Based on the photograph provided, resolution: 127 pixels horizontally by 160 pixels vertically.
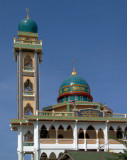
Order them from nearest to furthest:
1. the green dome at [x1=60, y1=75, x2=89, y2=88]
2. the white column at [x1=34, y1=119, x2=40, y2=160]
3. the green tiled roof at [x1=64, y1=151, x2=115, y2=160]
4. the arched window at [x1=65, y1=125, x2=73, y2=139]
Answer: the green tiled roof at [x1=64, y1=151, x2=115, y2=160] < the white column at [x1=34, y1=119, x2=40, y2=160] < the arched window at [x1=65, y1=125, x2=73, y2=139] < the green dome at [x1=60, y1=75, x2=89, y2=88]

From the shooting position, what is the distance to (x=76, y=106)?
50.6 m

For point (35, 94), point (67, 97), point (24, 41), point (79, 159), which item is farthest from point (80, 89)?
point (79, 159)

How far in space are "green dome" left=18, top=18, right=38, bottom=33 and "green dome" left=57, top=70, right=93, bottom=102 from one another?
934cm

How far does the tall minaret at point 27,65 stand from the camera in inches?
1996

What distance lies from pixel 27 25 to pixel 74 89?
40.0ft

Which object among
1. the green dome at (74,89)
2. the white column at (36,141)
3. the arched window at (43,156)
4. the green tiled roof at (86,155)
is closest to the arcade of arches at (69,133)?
the arched window at (43,156)

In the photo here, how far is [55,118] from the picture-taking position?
4481 cm

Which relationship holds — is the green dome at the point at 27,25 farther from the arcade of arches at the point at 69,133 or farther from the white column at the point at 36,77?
the arcade of arches at the point at 69,133

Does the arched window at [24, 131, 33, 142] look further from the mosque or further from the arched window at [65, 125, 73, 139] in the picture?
the arched window at [65, 125, 73, 139]

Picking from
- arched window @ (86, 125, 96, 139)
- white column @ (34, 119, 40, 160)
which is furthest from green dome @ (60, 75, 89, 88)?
white column @ (34, 119, 40, 160)

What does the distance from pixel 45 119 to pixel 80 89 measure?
1129 cm

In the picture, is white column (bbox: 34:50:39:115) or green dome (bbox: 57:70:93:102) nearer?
white column (bbox: 34:50:39:115)

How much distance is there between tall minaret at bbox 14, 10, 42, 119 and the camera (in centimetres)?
5069

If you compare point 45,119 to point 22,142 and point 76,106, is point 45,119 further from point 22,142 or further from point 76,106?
point 76,106
